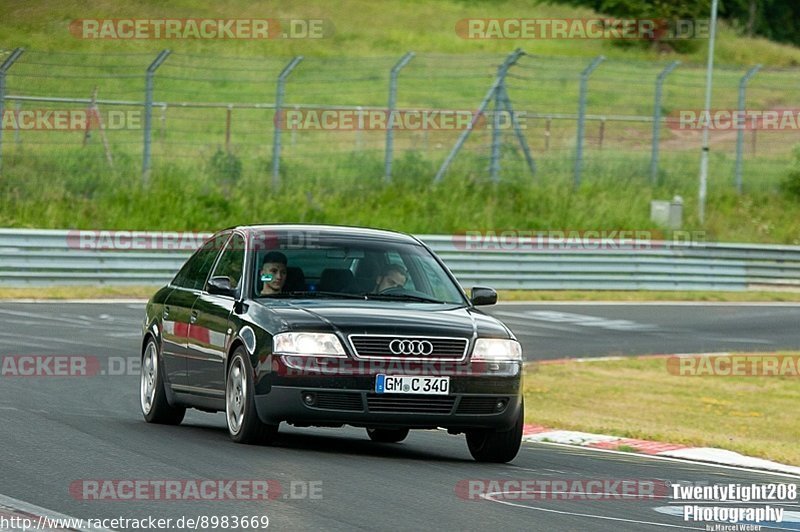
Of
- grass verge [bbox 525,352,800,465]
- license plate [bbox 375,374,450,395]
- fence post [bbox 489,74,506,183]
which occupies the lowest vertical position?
grass verge [bbox 525,352,800,465]

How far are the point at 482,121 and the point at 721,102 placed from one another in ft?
113

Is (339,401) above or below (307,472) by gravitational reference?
above

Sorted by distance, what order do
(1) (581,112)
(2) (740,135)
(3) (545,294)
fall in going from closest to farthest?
(3) (545,294) → (1) (581,112) → (2) (740,135)

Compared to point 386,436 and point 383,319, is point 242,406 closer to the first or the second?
point 383,319

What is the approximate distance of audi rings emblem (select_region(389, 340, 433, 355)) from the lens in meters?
9.80

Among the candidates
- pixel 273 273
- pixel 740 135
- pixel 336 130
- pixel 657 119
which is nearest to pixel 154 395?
pixel 273 273

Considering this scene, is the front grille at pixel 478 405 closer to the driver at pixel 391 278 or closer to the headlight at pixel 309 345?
the headlight at pixel 309 345

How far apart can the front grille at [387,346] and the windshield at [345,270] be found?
92 centimetres

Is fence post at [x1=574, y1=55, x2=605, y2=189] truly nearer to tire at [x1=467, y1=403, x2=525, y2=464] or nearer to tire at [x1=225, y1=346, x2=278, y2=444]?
tire at [x1=467, y1=403, x2=525, y2=464]

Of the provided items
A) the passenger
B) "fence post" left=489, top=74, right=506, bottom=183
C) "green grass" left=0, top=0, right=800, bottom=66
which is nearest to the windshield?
the passenger

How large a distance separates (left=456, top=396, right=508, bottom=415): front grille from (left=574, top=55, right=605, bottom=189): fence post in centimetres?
2193

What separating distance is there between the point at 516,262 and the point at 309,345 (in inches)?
758

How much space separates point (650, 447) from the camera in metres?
12.4

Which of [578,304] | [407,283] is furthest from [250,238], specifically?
[578,304]
